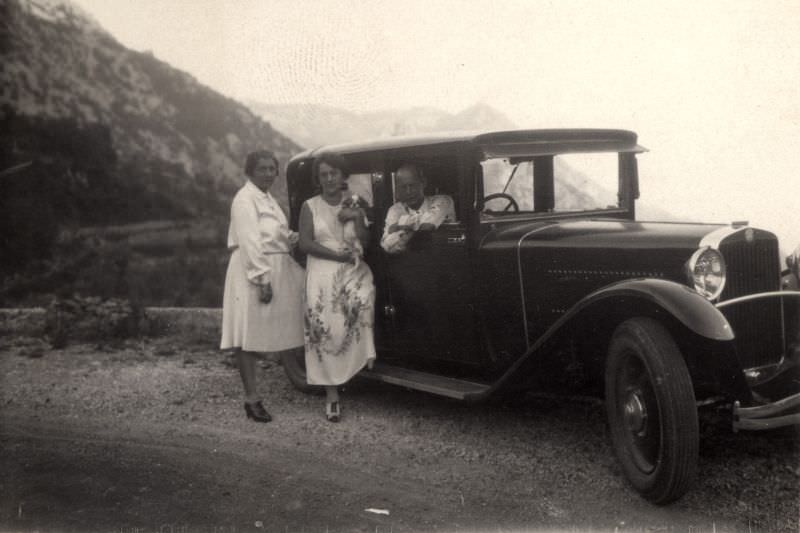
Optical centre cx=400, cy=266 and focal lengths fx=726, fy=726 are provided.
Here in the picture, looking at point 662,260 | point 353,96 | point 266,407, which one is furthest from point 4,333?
point 662,260

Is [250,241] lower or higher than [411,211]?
lower

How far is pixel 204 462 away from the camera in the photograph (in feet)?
12.3

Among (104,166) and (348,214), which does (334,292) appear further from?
(104,166)

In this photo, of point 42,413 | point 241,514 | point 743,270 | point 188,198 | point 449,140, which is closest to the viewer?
point 241,514

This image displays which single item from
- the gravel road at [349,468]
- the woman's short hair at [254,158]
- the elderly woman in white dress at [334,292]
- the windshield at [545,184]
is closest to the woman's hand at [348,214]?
the elderly woman in white dress at [334,292]

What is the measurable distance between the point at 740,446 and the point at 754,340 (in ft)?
2.01

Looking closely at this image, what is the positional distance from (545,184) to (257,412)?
228 cm

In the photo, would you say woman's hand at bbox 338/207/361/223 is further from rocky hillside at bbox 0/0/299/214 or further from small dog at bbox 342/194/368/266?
rocky hillside at bbox 0/0/299/214

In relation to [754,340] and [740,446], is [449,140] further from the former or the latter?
[740,446]

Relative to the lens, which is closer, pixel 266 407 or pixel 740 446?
pixel 740 446

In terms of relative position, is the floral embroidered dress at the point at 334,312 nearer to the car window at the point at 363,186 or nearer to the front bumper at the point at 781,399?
the car window at the point at 363,186

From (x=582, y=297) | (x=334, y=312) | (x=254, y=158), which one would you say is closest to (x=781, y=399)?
(x=582, y=297)

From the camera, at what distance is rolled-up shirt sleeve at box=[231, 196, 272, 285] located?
434 centimetres

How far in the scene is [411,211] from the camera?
14.4 feet
